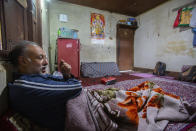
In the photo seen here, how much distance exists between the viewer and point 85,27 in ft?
9.96

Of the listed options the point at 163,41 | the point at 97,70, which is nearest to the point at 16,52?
the point at 97,70

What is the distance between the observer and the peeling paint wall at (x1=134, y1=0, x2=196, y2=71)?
2.37 meters

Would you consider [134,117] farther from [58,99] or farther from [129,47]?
[129,47]

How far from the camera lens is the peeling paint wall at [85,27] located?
8.89ft

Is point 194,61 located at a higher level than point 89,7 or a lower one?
lower

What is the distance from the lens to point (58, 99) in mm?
502

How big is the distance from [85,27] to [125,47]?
1727 millimetres

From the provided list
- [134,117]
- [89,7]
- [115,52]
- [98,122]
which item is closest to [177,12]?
[115,52]

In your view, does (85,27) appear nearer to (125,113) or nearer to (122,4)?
(122,4)

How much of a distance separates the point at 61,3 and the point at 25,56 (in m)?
2.85

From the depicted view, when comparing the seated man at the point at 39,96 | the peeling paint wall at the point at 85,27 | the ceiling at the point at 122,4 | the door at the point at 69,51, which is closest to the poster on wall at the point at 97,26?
the peeling paint wall at the point at 85,27

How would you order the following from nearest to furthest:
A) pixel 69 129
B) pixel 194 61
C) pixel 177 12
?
pixel 69 129 → pixel 194 61 → pixel 177 12

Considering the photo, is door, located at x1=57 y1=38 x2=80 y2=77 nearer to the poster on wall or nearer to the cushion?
the cushion

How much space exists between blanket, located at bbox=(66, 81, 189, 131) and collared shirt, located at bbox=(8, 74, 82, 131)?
70 mm
